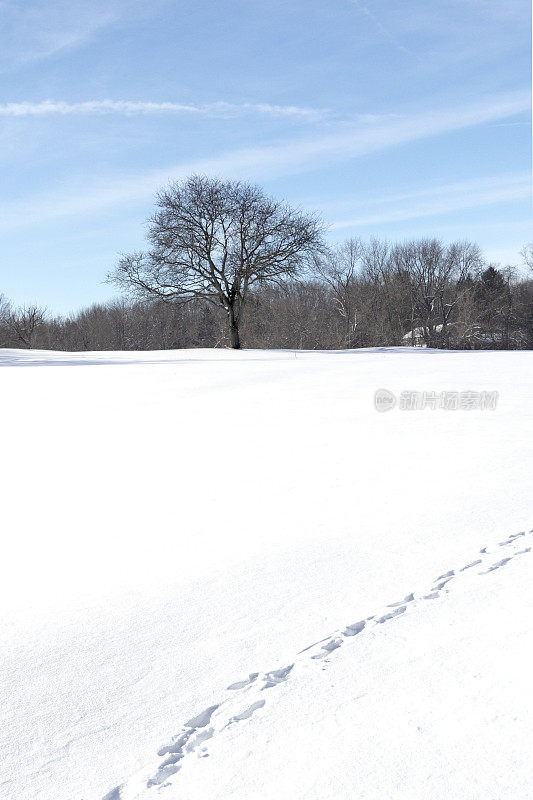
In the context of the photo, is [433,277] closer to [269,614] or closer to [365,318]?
[365,318]

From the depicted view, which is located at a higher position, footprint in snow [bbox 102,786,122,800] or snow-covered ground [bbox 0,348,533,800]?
snow-covered ground [bbox 0,348,533,800]

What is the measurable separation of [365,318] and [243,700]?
4435 cm

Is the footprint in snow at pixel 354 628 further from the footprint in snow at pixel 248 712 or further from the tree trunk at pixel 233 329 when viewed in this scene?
the tree trunk at pixel 233 329

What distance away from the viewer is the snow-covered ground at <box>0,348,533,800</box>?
212 cm

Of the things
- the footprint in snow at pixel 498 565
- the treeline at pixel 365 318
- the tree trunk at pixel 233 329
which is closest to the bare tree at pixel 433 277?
the treeline at pixel 365 318

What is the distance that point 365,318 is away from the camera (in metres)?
45.7

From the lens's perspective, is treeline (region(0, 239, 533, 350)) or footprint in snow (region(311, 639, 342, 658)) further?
treeline (region(0, 239, 533, 350))

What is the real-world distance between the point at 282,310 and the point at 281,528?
41.5m

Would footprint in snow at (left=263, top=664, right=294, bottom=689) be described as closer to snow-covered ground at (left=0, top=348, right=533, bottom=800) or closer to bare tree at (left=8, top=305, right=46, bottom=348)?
snow-covered ground at (left=0, top=348, right=533, bottom=800)

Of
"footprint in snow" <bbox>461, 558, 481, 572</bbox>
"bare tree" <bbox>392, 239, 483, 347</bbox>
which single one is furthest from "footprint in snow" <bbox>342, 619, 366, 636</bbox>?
"bare tree" <bbox>392, 239, 483, 347</bbox>

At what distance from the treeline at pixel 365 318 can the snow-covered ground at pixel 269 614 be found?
33.3 meters

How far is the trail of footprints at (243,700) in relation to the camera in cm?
218

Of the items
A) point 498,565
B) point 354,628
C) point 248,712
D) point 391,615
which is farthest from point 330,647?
point 498,565

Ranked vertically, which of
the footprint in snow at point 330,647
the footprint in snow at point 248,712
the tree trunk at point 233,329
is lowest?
the footprint in snow at point 248,712
